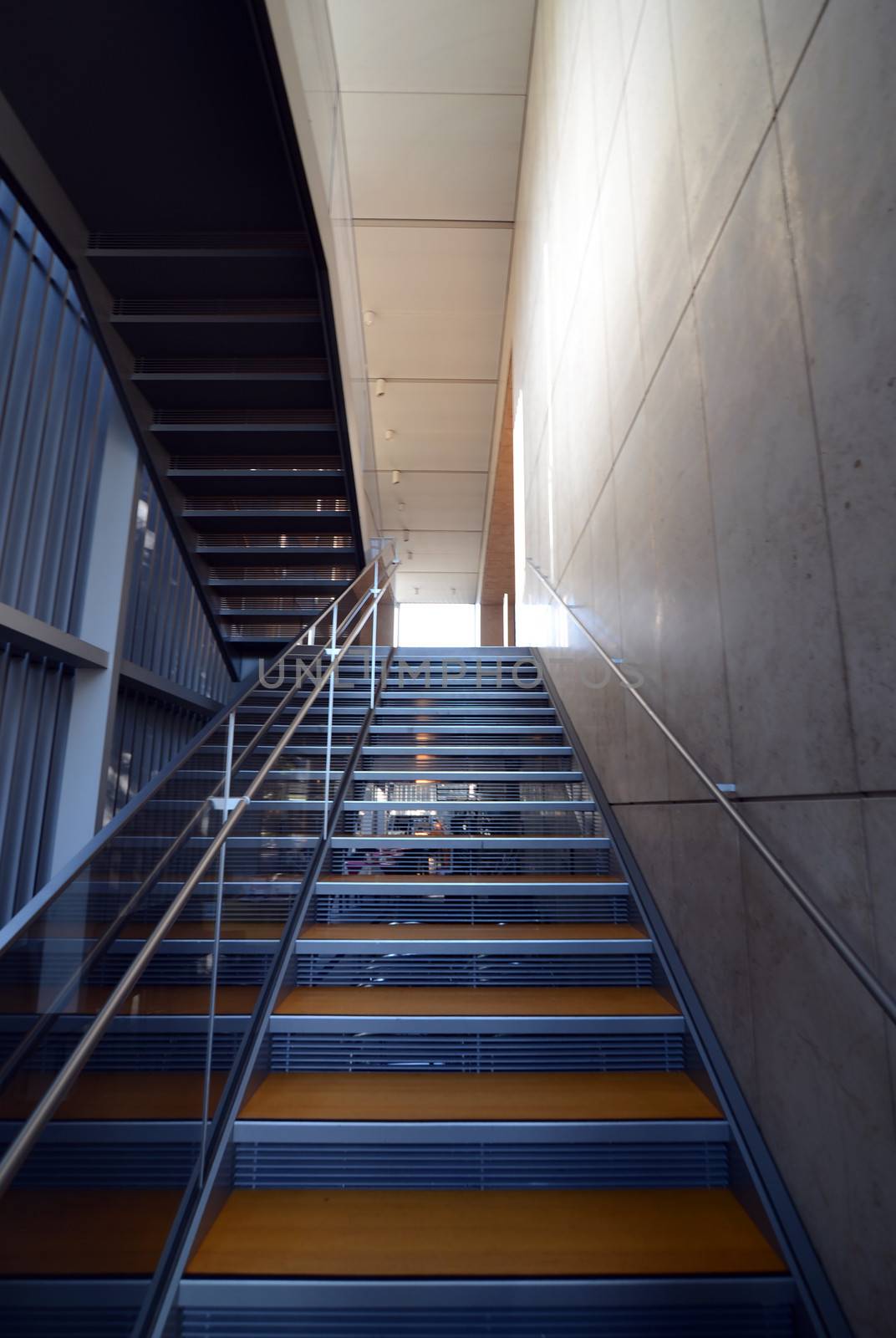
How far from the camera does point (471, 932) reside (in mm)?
2705

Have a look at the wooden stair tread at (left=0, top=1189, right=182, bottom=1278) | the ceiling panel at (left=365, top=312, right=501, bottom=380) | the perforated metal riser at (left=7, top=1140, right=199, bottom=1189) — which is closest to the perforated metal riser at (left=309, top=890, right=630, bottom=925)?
the perforated metal riser at (left=7, top=1140, right=199, bottom=1189)

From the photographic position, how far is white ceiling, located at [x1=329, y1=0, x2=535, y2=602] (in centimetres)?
620

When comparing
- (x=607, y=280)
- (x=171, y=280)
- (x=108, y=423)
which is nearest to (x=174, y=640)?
(x=108, y=423)

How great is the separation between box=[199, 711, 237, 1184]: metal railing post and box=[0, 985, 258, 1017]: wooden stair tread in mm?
40

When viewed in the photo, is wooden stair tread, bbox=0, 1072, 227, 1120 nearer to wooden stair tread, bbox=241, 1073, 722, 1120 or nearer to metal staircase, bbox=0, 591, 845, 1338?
metal staircase, bbox=0, 591, 845, 1338

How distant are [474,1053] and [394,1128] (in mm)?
394

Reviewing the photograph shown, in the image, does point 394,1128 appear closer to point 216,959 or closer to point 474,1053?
point 474,1053

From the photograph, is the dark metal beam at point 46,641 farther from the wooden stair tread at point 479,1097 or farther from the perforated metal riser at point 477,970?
the wooden stair tread at point 479,1097

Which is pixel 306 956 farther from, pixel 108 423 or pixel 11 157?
pixel 108 423

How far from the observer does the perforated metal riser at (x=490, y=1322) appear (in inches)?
61.2

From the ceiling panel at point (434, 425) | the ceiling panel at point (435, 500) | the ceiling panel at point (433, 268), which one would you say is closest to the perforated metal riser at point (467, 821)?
the ceiling panel at point (433, 268)

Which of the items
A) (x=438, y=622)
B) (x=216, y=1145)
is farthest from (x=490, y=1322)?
(x=438, y=622)

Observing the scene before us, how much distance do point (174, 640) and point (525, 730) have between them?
12.4ft

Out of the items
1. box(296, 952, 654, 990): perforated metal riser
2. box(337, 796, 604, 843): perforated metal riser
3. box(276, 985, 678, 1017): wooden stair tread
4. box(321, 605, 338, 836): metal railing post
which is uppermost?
box(321, 605, 338, 836): metal railing post
